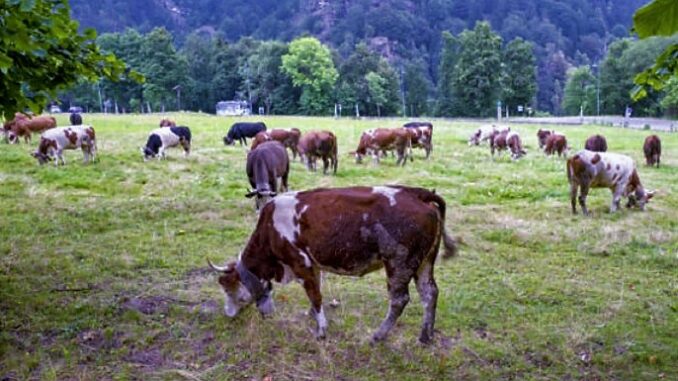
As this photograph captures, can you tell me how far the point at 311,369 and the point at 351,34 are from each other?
420 feet

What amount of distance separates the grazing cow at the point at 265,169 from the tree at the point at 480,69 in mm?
54418

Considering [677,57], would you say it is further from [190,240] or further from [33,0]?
[190,240]

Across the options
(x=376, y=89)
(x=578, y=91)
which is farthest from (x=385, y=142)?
(x=578, y=91)

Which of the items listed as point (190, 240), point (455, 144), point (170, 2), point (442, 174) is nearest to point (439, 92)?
point (455, 144)

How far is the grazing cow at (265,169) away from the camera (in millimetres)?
10773

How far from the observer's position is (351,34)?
128m

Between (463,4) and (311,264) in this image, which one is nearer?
(311,264)

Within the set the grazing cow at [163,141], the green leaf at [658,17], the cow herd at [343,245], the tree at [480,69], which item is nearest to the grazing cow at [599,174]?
the cow herd at [343,245]

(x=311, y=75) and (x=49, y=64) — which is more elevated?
(x=311, y=75)

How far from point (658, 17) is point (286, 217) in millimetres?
4050

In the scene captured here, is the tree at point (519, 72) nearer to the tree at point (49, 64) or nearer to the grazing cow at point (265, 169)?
the grazing cow at point (265, 169)

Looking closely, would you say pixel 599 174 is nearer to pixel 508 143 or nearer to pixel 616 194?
pixel 616 194

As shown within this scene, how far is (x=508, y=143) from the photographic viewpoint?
22.4 metres

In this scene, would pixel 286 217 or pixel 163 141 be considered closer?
pixel 286 217
